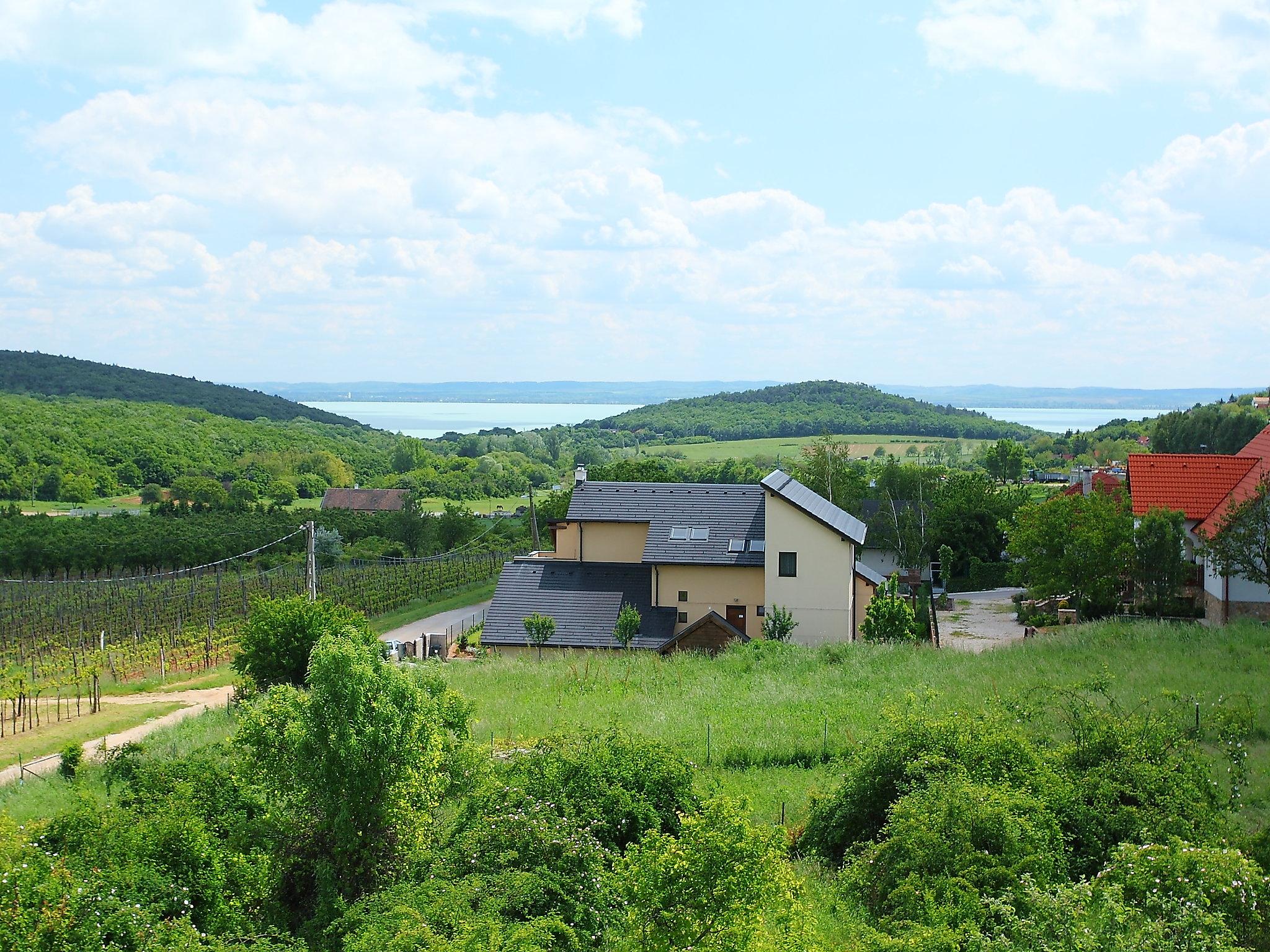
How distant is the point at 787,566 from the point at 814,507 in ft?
6.48

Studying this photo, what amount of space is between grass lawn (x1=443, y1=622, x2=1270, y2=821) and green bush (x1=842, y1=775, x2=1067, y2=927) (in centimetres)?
270

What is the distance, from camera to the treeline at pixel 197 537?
55.3 meters

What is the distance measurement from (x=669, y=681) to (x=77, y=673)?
704 inches

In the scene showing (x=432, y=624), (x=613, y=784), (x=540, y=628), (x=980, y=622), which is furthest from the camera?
(x=432, y=624)

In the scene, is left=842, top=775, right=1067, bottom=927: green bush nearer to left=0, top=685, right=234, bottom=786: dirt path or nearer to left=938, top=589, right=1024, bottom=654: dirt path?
left=0, top=685, right=234, bottom=786: dirt path

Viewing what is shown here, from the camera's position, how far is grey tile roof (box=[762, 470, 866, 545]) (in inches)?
1144

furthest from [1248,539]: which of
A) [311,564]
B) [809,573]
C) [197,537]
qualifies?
[197,537]

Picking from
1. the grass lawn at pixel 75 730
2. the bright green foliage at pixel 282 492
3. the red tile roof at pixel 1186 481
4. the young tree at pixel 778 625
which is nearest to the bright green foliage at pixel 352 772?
the grass lawn at pixel 75 730

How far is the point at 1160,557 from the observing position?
25984 mm

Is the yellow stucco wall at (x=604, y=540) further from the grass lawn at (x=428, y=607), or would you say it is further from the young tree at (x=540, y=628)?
the grass lawn at (x=428, y=607)

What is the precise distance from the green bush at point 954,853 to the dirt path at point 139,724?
45.3 ft

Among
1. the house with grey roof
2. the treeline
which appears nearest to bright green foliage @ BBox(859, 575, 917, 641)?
the house with grey roof

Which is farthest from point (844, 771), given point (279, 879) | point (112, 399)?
point (112, 399)

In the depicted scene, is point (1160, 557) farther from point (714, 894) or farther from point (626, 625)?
point (714, 894)
